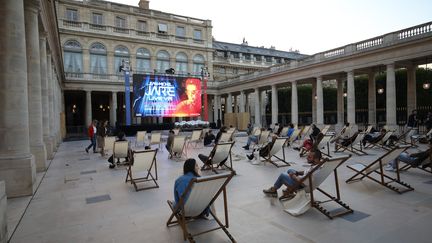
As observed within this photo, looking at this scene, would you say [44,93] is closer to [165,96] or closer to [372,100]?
[165,96]

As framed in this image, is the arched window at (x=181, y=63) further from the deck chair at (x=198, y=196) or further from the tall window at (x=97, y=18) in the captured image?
the deck chair at (x=198, y=196)

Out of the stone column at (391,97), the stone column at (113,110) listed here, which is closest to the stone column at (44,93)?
the stone column at (391,97)

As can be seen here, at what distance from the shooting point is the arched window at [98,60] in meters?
31.7

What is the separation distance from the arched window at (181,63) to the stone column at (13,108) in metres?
31.6

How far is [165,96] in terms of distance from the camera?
85.8 feet

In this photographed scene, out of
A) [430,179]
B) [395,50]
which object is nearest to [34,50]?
[430,179]

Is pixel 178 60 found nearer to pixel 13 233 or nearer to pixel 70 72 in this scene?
pixel 70 72

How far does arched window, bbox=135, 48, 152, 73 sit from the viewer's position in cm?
3453

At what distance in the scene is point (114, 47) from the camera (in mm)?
33094

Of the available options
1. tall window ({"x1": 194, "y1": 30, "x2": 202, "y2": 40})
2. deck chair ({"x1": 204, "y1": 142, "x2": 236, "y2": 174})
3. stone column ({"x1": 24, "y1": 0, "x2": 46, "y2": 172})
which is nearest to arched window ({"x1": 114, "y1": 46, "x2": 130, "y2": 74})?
tall window ({"x1": 194, "y1": 30, "x2": 202, "y2": 40})

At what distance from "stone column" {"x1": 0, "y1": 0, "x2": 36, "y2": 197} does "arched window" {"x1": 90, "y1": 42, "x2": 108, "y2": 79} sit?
89.1 feet

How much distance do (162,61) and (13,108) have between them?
104 ft

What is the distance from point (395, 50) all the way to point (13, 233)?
2031 centimetres

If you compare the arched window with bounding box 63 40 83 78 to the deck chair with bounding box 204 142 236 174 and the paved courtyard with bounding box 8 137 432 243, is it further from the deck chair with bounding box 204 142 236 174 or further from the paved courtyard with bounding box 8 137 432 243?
the deck chair with bounding box 204 142 236 174
